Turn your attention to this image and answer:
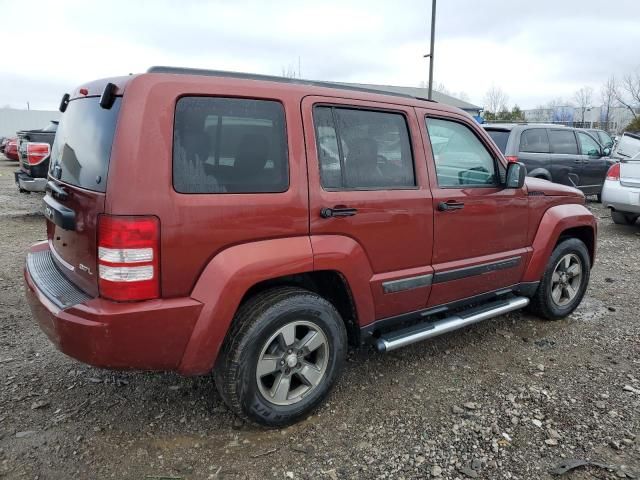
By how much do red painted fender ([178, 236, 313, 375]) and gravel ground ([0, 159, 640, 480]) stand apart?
555mm

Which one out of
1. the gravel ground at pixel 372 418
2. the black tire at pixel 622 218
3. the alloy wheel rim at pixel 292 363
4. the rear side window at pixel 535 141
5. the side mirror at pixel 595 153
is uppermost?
the rear side window at pixel 535 141

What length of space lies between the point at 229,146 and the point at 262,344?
1042 mm

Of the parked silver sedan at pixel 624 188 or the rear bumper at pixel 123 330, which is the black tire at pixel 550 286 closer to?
the rear bumper at pixel 123 330

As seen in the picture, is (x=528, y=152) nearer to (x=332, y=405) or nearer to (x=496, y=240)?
(x=496, y=240)

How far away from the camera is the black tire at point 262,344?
8.24 ft

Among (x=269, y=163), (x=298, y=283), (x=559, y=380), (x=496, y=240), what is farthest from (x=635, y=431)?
(x=269, y=163)

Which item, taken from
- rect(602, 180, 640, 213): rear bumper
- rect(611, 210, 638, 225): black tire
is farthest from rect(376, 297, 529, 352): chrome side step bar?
rect(611, 210, 638, 225): black tire

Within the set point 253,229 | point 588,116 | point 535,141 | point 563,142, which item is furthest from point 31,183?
point 588,116

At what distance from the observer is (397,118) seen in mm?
3154

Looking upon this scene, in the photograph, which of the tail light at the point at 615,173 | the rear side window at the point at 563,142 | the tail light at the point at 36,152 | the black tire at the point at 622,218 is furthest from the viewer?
the rear side window at the point at 563,142

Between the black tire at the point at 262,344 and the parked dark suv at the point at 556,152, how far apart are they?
6263 millimetres

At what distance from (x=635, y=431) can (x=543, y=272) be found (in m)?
1.56

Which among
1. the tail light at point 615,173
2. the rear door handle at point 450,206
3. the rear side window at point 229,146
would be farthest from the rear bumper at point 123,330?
the tail light at point 615,173

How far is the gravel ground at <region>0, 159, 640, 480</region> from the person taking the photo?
2.47 metres
